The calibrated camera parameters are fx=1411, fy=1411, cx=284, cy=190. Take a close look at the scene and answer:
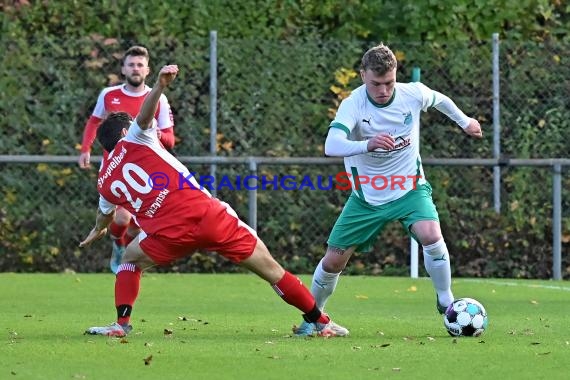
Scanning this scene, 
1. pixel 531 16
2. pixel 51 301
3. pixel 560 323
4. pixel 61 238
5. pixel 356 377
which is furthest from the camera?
pixel 531 16

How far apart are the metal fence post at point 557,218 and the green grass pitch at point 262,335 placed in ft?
4.07

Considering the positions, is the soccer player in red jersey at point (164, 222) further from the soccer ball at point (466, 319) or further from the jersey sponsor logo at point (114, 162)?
the soccer ball at point (466, 319)

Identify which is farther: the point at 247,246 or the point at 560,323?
the point at 560,323

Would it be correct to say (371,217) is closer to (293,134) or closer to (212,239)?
(212,239)

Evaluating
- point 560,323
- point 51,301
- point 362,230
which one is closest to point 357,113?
point 362,230

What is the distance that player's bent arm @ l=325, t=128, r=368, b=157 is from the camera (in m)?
8.25

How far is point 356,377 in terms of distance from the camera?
21.2ft

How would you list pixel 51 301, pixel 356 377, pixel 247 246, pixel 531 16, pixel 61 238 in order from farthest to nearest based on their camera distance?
pixel 531 16 → pixel 61 238 → pixel 51 301 → pixel 247 246 → pixel 356 377

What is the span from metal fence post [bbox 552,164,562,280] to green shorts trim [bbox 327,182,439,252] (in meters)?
5.71

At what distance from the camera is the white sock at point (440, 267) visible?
28.1 ft

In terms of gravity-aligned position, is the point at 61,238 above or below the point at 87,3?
below

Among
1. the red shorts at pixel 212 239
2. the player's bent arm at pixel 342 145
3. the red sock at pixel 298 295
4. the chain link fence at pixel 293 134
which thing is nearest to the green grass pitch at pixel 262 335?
the red sock at pixel 298 295

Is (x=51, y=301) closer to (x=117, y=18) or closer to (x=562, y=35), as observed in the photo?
(x=117, y=18)

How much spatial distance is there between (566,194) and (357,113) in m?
6.50
